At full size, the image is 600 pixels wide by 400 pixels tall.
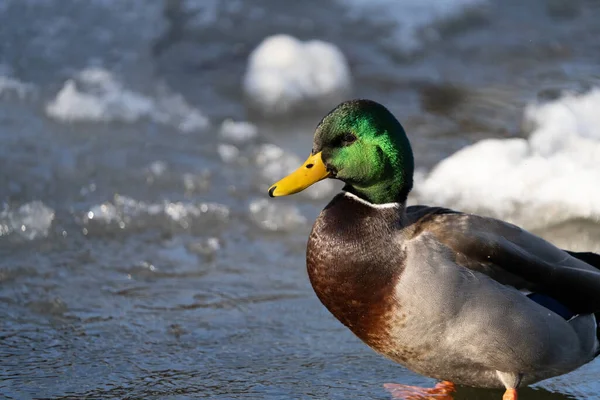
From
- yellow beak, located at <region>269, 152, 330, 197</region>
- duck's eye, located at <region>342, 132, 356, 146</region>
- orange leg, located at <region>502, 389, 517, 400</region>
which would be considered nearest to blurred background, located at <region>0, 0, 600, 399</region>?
orange leg, located at <region>502, 389, 517, 400</region>

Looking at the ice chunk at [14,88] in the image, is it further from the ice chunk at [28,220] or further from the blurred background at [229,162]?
the ice chunk at [28,220]

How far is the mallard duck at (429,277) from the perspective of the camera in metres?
3.24

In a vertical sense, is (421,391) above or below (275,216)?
below

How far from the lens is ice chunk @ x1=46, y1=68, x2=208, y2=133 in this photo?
5781 millimetres

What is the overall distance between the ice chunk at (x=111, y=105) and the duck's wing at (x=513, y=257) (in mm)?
2720

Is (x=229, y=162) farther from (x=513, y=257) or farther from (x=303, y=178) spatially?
(x=513, y=257)

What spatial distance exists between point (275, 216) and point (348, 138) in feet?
5.56

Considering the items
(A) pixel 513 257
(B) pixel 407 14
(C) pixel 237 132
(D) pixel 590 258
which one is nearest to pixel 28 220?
(C) pixel 237 132

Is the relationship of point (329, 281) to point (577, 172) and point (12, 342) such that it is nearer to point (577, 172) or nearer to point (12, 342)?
point (12, 342)

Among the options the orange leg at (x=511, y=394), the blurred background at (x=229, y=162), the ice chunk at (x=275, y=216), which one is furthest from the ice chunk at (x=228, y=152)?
the orange leg at (x=511, y=394)

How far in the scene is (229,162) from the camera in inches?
216

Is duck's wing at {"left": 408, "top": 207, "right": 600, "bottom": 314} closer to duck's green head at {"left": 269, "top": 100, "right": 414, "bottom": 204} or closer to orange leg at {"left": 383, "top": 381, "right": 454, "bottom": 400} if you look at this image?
duck's green head at {"left": 269, "top": 100, "right": 414, "bottom": 204}

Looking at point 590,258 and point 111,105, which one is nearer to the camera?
point 590,258

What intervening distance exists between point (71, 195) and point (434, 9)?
3.51 m
